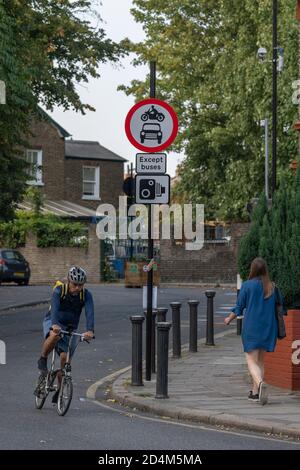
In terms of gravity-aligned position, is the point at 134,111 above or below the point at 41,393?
above

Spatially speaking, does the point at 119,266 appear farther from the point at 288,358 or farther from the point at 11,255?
the point at 288,358

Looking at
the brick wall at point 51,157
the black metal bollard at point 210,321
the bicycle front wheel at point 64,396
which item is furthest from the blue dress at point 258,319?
the brick wall at point 51,157

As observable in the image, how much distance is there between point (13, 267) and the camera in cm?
4678

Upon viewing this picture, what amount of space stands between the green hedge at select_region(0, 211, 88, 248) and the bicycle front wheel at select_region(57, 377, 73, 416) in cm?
4017

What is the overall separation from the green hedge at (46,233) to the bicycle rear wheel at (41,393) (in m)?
39.6

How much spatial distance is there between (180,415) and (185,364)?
5293mm

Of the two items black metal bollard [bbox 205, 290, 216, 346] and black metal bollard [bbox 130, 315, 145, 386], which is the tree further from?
black metal bollard [bbox 130, 315, 145, 386]

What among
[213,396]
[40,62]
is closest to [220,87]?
[40,62]

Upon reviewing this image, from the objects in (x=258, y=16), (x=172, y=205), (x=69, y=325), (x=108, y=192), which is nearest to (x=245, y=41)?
(x=258, y=16)

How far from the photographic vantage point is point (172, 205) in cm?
5375

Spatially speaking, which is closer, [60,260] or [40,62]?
[40,62]

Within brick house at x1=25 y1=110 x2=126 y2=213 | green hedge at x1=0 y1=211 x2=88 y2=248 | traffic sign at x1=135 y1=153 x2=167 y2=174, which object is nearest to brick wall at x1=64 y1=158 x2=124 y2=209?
brick house at x1=25 y1=110 x2=126 y2=213

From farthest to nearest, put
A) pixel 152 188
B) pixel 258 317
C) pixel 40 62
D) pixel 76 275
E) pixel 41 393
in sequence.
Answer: pixel 40 62 < pixel 152 188 < pixel 258 317 < pixel 41 393 < pixel 76 275

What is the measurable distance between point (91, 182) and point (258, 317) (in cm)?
5193
